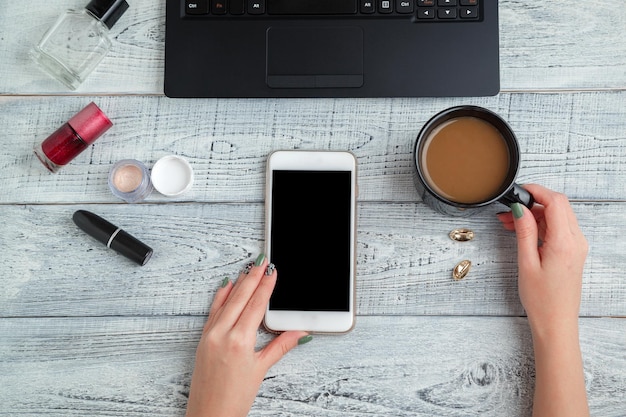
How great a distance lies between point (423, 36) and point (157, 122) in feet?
1.31

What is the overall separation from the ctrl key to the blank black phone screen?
281mm

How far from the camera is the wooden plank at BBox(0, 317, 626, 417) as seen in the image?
79 cm

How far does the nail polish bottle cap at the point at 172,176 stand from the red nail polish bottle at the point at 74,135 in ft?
0.31

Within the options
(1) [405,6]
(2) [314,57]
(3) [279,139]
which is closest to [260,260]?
(3) [279,139]

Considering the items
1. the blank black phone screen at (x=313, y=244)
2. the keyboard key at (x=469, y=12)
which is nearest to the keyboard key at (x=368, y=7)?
the keyboard key at (x=469, y=12)

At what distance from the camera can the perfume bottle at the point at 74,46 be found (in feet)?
2.69

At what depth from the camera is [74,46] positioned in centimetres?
83

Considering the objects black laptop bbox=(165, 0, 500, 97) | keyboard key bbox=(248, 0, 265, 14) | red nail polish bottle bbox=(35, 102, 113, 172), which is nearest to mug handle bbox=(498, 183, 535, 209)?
black laptop bbox=(165, 0, 500, 97)

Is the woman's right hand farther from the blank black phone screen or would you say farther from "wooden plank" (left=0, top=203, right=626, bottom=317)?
the blank black phone screen

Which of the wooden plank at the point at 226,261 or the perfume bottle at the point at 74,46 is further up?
the perfume bottle at the point at 74,46

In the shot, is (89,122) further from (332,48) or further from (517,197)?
(517,197)

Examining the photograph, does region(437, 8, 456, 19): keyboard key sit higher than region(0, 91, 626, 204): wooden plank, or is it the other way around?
region(437, 8, 456, 19): keyboard key

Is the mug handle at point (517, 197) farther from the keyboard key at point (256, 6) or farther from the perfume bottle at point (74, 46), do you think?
the perfume bottle at point (74, 46)

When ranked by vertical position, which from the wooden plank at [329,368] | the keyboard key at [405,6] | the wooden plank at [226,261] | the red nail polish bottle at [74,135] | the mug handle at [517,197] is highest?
the keyboard key at [405,6]
